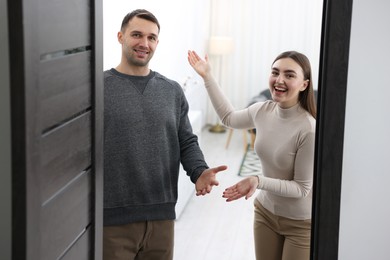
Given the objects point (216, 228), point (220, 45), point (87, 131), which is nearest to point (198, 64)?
point (87, 131)

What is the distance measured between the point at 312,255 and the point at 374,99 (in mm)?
335

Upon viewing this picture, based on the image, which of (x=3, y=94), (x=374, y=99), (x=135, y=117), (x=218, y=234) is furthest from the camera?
(x=218, y=234)

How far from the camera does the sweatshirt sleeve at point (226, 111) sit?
162cm

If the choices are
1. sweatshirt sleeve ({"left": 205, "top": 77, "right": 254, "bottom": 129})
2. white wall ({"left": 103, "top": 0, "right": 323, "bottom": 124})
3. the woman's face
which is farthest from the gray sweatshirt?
white wall ({"left": 103, "top": 0, "right": 323, "bottom": 124})

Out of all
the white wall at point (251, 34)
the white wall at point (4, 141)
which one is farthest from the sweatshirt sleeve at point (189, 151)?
the white wall at point (251, 34)

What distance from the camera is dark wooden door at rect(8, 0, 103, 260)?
0.89 metres

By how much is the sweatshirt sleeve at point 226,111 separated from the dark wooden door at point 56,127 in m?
0.48

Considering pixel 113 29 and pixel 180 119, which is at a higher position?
pixel 113 29

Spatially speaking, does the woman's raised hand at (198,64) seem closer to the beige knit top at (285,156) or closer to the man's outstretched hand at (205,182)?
the beige knit top at (285,156)

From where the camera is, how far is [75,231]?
1.15 meters

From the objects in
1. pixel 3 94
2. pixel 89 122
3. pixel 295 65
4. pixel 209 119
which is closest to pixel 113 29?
pixel 295 65

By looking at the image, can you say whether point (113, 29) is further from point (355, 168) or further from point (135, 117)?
point (355, 168)

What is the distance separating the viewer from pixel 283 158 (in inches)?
58.4

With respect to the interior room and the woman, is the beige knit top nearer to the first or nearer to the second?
the woman
